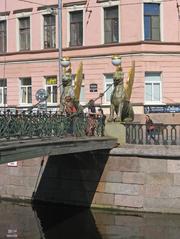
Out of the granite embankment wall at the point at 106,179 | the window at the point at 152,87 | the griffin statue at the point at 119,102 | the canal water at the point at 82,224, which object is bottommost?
the canal water at the point at 82,224

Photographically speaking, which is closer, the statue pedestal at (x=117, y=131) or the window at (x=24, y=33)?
the statue pedestal at (x=117, y=131)

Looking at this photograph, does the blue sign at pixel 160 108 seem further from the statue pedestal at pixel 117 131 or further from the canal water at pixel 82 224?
the canal water at pixel 82 224

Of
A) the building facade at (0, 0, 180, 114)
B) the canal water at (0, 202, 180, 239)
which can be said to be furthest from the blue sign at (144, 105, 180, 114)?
the canal water at (0, 202, 180, 239)

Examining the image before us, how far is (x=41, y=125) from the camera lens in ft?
55.2

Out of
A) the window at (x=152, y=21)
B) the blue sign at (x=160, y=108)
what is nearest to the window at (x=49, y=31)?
the window at (x=152, y=21)

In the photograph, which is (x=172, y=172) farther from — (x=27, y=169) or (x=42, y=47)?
(x=42, y=47)

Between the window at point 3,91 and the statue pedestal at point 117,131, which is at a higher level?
the window at point 3,91

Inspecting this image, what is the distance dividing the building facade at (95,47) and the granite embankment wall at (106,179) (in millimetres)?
8732

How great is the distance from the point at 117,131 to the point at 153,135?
1.36 meters

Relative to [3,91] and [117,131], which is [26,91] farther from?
[117,131]

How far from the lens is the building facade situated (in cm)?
3155

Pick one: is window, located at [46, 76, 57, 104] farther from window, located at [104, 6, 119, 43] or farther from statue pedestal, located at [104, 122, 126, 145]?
statue pedestal, located at [104, 122, 126, 145]

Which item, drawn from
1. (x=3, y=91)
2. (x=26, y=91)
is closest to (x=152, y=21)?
(x=26, y=91)

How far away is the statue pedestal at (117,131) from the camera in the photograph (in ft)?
68.7
